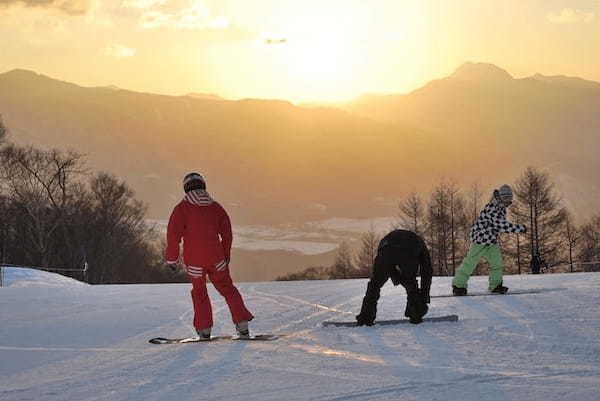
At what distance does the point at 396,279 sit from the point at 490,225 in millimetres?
4227

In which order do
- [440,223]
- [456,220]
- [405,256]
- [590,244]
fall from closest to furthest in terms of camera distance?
[405,256]
[440,223]
[456,220]
[590,244]

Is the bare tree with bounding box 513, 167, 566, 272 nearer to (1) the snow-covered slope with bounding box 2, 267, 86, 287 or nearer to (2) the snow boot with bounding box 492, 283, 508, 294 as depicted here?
(1) the snow-covered slope with bounding box 2, 267, 86, 287

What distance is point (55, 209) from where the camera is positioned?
61.4 m

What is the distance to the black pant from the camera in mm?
8688

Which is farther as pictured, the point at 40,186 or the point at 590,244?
the point at 590,244

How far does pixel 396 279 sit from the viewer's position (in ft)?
29.2

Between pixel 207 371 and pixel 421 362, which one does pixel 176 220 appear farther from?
pixel 421 362

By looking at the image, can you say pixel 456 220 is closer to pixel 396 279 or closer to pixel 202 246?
pixel 396 279

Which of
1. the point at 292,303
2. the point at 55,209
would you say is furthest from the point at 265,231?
the point at 292,303

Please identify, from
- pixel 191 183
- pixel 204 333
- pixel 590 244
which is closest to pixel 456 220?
pixel 590 244

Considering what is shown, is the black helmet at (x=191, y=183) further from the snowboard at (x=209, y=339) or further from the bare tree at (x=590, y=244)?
the bare tree at (x=590, y=244)

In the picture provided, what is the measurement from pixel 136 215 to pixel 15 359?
7111 cm

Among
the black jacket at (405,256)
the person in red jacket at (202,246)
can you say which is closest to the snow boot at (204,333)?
the person in red jacket at (202,246)

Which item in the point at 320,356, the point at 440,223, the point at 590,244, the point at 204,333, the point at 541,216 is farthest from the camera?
the point at 590,244
